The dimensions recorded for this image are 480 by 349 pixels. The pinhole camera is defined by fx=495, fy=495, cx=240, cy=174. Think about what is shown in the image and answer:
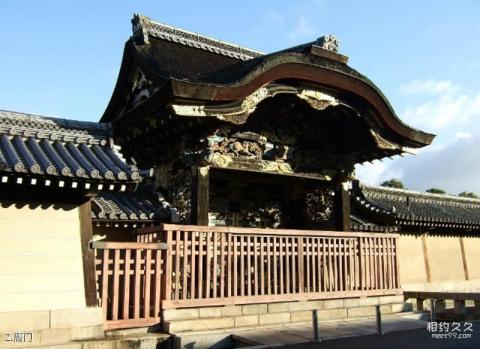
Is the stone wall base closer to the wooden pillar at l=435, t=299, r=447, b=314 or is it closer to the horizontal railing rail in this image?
the horizontal railing rail

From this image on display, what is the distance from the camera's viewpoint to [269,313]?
952cm

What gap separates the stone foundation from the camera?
8.48m

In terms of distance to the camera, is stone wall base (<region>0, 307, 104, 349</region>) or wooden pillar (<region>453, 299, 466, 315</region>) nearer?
stone wall base (<region>0, 307, 104, 349</region>)

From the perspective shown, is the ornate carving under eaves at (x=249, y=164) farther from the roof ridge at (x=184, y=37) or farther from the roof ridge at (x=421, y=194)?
the roof ridge at (x=421, y=194)

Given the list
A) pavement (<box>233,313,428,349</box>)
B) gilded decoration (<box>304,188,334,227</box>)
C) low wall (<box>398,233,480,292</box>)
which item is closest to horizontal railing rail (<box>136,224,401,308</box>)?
pavement (<box>233,313,428,349</box>)

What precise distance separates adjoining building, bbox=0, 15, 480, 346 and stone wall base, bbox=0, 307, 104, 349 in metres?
0.12

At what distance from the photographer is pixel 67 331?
7527 millimetres

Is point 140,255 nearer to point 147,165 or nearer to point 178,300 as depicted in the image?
point 178,300

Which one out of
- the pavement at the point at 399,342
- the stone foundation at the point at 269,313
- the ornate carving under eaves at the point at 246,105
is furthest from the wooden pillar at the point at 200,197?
the pavement at the point at 399,342

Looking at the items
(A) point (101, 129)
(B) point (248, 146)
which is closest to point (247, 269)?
(B) point (248, 146)

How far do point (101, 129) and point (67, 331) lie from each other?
16.0ft

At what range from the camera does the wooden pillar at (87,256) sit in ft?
25.7

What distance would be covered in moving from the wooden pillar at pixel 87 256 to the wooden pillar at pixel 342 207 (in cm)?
659

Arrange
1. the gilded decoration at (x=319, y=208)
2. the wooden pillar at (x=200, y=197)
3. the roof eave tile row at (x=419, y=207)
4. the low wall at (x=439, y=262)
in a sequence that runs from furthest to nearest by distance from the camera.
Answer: the low wall at (x=439, y=262) < the roof eave tile row at (x=419, y=207) < the gilded decoration at (x=319, y=208) < the wooden pillar at (x=200, y=197)
